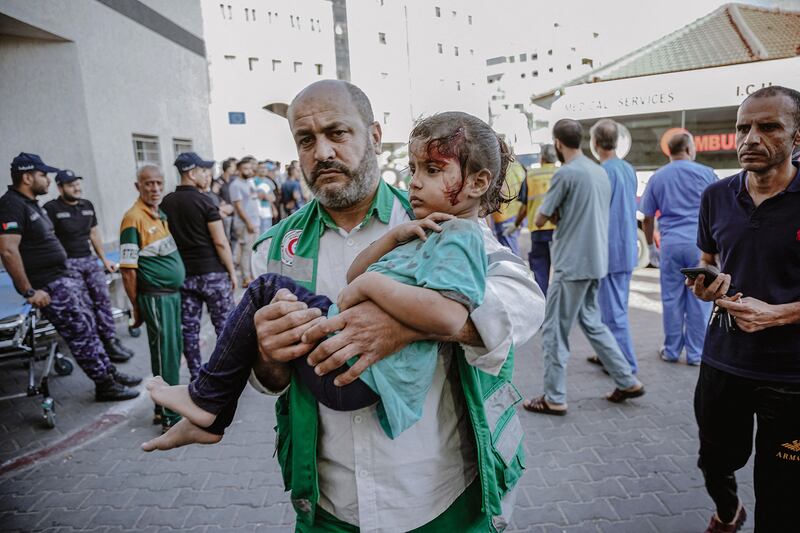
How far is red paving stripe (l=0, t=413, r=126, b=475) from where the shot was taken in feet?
13.9

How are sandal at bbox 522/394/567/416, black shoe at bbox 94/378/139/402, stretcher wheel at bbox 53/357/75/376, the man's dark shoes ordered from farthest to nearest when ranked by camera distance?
stretcher wheel at bbox 53/357/75/376
black shoe at bbox 94/378/139/402
sandal at bbox 522/394/567/416
the man's dark shoes

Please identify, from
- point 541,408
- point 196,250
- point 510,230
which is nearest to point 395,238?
point 541,408

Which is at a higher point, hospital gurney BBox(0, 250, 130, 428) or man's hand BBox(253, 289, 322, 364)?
man's hand BBox(253, 289, 322, 364)

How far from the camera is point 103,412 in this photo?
16.9 feet

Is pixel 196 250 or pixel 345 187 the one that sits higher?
pixel 345 187

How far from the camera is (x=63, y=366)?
619 centimetres

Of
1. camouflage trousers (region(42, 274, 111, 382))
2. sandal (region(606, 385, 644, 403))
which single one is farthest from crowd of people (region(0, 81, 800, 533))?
camouflage trousers (region(42, 274, 111, 382))

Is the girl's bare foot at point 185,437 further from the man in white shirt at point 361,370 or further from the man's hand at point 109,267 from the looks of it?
the man's hand at point 109,267

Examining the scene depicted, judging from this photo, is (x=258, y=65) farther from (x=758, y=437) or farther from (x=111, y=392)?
(x=758, y=437)

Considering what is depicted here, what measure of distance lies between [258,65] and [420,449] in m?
Result: 40.2

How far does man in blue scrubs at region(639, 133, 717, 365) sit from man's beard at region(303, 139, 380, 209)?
432 centimetres

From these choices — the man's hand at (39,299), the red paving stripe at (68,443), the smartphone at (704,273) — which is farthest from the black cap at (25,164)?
the smartphone at (704,273)

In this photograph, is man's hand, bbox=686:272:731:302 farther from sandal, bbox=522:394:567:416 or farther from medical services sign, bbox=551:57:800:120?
medical services sign, bbox=551:57:800:120

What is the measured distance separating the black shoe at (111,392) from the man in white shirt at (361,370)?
13.8ft
